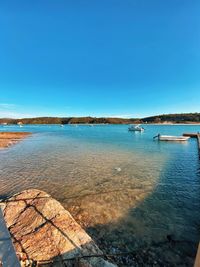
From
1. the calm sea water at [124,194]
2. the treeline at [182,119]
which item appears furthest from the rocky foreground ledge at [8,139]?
the treeline at [182,119]

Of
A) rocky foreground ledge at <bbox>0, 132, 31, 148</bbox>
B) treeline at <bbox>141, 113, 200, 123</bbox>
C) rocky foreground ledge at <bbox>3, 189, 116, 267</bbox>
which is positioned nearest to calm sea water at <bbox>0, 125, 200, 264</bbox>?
rocky foreground ledge at <bbox>3, 189, 116, 267</bbox>

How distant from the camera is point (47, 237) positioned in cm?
528

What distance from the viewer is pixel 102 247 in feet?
18.4

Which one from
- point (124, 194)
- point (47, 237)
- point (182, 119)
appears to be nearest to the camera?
point (47, 237)

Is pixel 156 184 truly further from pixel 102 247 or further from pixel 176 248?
pixel 102 247

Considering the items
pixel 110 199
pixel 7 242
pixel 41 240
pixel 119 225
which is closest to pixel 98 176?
pixel 110 199

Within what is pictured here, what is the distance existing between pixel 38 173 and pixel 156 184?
29.1 feet

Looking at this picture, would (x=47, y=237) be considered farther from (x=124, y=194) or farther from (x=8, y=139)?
(x=8, y=139)

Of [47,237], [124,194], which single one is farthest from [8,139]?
[47,237]

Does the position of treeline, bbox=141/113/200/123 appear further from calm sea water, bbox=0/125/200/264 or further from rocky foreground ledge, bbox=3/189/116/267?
rocky foreground ledge, bbox=3/189/116/267

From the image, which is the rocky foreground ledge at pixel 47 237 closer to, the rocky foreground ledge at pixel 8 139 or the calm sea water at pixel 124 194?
the calm sea water at pixel 124 194

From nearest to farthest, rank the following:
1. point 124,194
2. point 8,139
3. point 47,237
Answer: point 47,237 < point 124,194 < point 8,139

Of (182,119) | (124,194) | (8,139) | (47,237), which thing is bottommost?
(8,139)

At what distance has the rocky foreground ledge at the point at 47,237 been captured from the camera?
178 inches
